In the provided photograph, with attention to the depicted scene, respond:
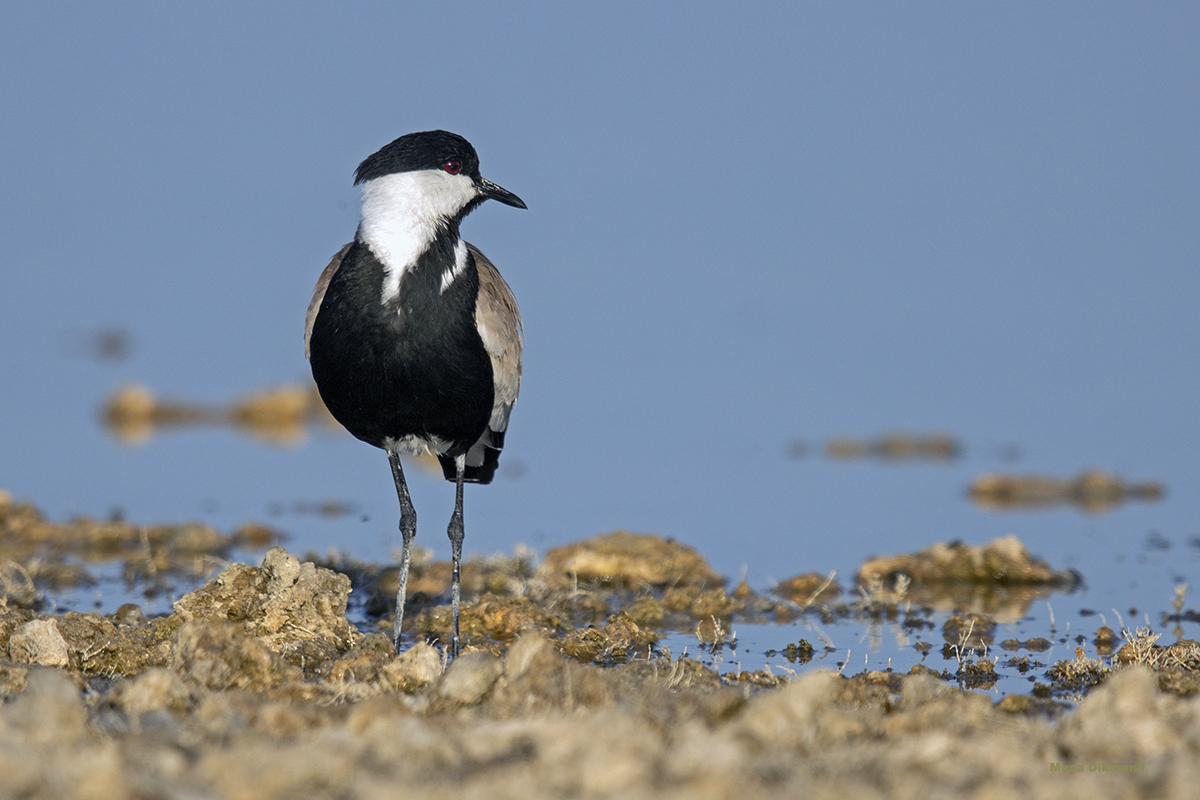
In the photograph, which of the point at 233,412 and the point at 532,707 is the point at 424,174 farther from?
the point at 233,412

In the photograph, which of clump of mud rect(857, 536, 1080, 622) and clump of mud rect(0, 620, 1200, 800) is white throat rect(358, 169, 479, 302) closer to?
clump of mud rect(0, 620, 1200, 800)

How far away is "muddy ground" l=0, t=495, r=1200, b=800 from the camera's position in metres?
→ 3.50

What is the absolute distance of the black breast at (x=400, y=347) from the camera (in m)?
6.66

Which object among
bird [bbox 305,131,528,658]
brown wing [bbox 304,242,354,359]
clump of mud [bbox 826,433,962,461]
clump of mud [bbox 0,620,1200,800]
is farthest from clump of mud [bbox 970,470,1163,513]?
clump of mud [bbox 0,620,1200,800]

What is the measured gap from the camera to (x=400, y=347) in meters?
6.66

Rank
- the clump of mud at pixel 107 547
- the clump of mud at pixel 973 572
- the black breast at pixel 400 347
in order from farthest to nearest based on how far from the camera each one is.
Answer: the clump of mud at pixel 973 572
the clump of mud at pixel 107 547
the black breast at pixel 400 347

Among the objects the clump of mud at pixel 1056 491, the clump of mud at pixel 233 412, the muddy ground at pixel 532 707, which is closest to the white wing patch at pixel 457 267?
the muddy ground at pixel 532 707

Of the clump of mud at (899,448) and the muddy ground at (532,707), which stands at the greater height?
the clump of mud at (899,448)

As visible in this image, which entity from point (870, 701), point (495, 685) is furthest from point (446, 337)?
point (870, 701)

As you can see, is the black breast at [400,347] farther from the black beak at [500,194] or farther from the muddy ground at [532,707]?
the muddy ground at [532,707]

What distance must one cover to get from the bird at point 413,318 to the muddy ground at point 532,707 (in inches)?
32.7

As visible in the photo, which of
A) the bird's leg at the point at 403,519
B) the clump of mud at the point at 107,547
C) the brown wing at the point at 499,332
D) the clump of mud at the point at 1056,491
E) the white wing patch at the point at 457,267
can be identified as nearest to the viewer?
the white wing patch at the point at 457,267

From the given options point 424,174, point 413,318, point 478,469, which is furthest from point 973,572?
point 424,174

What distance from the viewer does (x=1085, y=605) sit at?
856 centimetres
